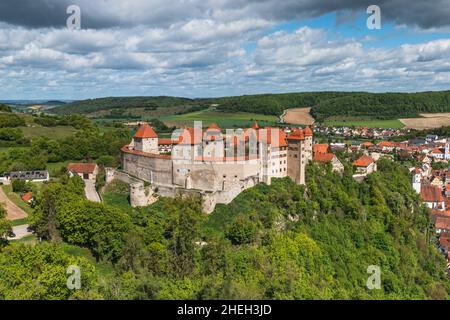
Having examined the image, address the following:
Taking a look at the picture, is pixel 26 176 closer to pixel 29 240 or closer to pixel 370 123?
pixel 29 240

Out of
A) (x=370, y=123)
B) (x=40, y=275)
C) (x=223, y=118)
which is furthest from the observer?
(x=370, y=123)

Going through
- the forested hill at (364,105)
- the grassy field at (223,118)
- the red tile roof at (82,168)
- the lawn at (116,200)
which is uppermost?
the forested hill at (364,105)

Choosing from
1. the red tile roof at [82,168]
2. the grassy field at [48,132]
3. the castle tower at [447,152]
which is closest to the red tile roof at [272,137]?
the red tile roof at [82,168]

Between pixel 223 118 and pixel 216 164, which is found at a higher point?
pixel 223 118

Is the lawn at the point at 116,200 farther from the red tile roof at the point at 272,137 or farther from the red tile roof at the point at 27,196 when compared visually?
the red tile roof at the point at 272,137

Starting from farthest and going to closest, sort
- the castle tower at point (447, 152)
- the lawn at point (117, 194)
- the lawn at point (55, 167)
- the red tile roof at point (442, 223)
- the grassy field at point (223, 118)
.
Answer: the grassy field at point (223, 118) < the castle tower at point (447, 152) < the red tile roof at point (442, 223) < the lawn at point (55, 167) < the lawn at point (117, 194)

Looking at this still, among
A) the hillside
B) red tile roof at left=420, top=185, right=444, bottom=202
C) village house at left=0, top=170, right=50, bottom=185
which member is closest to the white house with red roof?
village house at left=0, top=170, right=50, bottom=185

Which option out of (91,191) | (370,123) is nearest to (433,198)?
(91,191)
